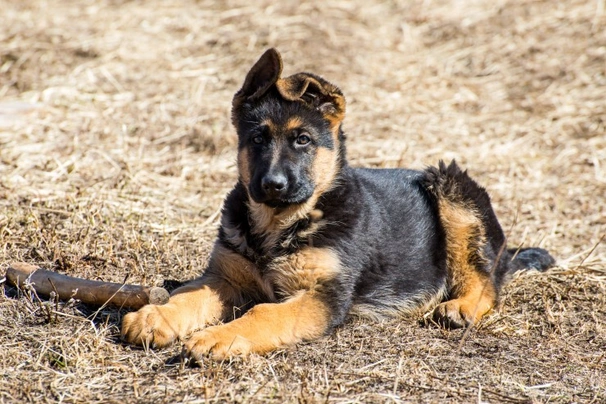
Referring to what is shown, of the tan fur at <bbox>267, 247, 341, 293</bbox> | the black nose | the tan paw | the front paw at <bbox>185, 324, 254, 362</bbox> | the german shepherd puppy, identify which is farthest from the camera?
the tan paw

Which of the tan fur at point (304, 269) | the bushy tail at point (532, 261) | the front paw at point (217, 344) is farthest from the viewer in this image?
the bushy tail at point (532, 261)

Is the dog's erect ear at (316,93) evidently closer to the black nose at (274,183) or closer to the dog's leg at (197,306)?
the black nose at (274,183)

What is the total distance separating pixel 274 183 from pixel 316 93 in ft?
2.89

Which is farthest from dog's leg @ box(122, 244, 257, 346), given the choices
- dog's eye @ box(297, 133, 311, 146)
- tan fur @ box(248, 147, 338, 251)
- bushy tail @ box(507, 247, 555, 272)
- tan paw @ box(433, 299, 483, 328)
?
bushy tail @ box(507, 247, 555, 272)

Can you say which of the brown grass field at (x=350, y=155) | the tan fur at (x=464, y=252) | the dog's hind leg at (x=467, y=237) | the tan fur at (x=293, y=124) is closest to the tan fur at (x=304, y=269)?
the brown grass field at (x=350, y=155)

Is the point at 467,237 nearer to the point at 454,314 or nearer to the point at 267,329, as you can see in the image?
the point at 454,314

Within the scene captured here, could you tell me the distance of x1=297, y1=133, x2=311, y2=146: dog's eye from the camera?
547 cm

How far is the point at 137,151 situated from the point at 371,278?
4.20 metres

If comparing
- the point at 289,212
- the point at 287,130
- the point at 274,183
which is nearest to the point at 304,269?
the point at 289,212

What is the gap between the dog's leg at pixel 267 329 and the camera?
4.56 meters

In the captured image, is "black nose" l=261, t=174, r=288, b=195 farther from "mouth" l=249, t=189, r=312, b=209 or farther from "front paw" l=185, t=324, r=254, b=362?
"front paw" l=185, t=324, r=254, b=362

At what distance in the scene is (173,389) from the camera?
418 centimetres

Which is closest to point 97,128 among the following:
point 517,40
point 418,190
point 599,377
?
point 418,190

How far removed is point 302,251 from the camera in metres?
5.33
